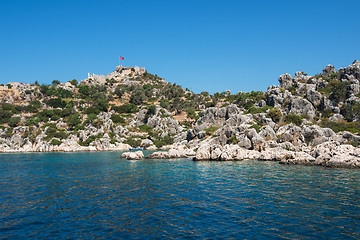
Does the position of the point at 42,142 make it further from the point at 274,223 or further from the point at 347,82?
the point at 347,82

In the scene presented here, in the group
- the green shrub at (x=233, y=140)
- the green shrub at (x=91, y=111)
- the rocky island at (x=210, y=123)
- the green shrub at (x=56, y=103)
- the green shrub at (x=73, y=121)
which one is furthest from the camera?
the green shrub at (x=56, y=103)

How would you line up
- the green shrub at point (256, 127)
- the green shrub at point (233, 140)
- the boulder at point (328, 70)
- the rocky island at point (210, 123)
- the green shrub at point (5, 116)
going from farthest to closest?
the green shrub at point (5, 116) → the boulder at point (328, 70) → the green shrub at point (256, 127) → the green shrub at point (233, 140) → the rocky island at point (210, 123)

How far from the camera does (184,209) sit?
18.8 metres

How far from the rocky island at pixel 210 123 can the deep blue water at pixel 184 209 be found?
22668mm

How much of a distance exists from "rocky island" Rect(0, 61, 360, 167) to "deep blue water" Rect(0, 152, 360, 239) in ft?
74.4

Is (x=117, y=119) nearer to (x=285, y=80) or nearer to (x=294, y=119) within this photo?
(x=285, y=80)

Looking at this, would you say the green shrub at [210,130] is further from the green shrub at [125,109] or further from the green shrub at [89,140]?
the green shrub at [125,109]

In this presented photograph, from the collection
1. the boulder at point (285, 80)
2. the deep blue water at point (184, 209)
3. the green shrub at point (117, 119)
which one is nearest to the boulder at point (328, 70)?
the boulder at point (285, 80)

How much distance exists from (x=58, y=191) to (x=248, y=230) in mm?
20350

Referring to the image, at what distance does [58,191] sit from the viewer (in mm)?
25406

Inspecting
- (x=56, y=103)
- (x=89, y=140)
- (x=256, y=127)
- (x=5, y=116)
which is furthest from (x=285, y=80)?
A: (x=5, y=116)

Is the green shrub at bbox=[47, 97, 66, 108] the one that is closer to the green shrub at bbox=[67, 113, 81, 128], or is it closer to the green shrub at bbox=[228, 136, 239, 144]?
the green shrub at bbox=[67, 113, 81, 128]

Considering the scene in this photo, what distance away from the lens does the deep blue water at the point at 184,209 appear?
14352 millimetres

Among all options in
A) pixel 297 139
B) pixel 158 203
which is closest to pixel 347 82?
pixel 297 139
